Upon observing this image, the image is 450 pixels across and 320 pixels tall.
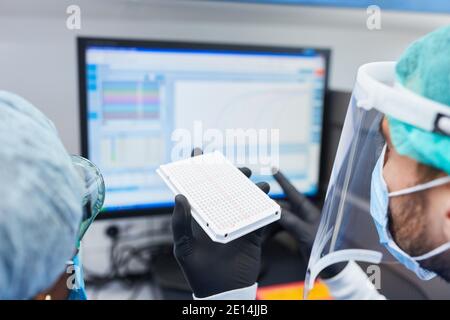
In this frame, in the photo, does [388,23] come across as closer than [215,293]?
No

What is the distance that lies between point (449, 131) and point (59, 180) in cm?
33

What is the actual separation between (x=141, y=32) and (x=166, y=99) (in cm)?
17

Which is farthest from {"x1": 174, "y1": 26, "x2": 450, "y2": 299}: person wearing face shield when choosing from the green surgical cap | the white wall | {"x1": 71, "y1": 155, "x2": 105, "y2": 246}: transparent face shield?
the white wall

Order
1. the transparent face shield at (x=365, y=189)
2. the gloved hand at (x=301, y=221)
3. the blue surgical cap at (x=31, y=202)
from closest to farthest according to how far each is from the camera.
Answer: the blue surgical cap at (x=31, y=202), the transparent face shield at (x=365, y=189), the gloved hand at (x=301, y=221)

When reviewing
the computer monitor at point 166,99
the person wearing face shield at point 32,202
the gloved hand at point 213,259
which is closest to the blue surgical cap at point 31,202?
the person wearing face shield at point 32,202

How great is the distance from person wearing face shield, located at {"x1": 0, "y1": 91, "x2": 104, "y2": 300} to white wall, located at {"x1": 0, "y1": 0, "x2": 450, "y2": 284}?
42 centimetres

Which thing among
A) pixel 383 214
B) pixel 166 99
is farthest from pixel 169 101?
pixel 383 214

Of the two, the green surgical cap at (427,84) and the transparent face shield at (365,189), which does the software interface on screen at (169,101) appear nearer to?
the transparent face shield at (365,189)

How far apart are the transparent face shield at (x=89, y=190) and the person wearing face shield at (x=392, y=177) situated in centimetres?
11

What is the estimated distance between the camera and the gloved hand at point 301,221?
68 cm

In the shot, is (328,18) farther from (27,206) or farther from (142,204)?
(27,206)

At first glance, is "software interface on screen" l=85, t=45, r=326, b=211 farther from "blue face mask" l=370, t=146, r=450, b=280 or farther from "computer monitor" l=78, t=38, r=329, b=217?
"blue face mask" l=370, t=146, r=450, b=280

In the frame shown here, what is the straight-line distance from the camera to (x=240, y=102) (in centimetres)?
82
